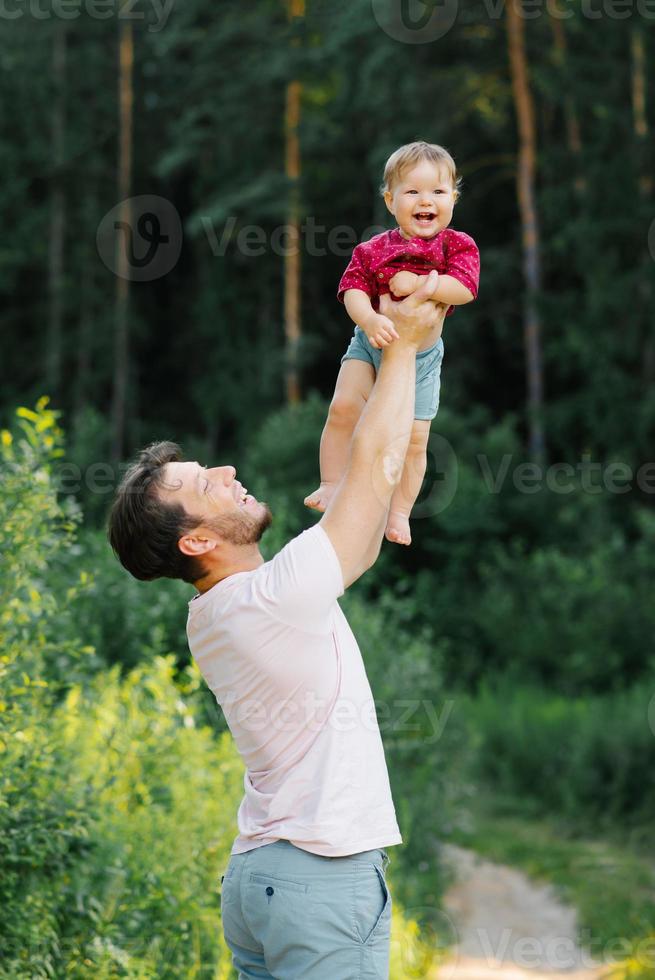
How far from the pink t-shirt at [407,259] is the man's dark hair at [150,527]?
2.09ft

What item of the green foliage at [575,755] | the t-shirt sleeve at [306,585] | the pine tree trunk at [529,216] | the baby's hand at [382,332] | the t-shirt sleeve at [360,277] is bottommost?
the green foliage at [575,755]

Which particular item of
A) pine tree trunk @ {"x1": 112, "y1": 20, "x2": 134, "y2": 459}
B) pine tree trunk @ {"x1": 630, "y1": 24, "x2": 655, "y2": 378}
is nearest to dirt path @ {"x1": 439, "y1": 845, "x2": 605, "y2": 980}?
pine tree trunk @ {"x1": 630, "y1": 24, "x2": 655, "y2": 378}

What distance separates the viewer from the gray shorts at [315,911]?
2398 millimetres

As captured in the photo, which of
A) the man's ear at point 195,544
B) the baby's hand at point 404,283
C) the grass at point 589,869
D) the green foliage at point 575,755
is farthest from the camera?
the green foliage at point 575,755

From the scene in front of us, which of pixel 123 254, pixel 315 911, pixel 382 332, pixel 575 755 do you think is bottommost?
pixel 575 755

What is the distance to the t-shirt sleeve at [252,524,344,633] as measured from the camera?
2451 mm

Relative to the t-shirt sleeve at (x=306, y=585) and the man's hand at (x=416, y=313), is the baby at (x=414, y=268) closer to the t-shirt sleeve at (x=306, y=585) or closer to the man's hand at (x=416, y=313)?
the man's hand at (x=416, y=313)

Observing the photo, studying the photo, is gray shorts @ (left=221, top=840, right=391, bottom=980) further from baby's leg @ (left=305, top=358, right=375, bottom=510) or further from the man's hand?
the man's hand

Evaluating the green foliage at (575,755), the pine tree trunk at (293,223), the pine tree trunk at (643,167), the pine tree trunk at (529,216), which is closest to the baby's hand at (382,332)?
the green foliage at (575,755)

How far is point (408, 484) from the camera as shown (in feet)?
9.79

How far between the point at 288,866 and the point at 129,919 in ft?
5.75

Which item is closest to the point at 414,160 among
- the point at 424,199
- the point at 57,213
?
the point at 424,199

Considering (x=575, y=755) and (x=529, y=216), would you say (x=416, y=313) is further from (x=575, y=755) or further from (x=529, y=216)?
(x=529, y=216)

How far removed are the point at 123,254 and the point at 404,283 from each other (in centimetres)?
2227
